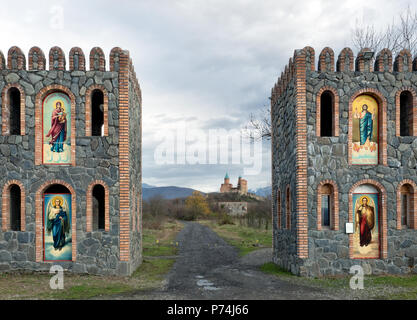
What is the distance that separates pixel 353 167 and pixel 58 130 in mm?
11130

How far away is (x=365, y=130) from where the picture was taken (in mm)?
12867

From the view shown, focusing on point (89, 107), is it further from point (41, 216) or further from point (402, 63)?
point (402, 63)

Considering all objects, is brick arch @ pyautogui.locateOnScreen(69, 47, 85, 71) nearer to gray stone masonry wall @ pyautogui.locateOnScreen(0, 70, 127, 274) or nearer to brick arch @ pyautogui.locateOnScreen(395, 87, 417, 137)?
gray stone masonry wall @ pyautogui.locateOnScreen(0, 70, 127, 274)

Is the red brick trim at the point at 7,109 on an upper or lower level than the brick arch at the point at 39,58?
lower

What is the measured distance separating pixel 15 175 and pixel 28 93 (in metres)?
3.09

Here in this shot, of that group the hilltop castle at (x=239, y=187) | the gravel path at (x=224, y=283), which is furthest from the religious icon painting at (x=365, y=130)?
the hilltop castle at (x=239, y=187)

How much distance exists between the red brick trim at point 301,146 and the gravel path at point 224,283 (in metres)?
1.94

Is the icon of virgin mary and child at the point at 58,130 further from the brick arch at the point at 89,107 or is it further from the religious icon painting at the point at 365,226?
the religious icon painting at the point at 365,226

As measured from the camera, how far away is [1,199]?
40.8 feet

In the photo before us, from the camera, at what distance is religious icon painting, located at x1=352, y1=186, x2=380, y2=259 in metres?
12.5

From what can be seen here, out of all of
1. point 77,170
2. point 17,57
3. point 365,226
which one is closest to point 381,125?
point 365,226

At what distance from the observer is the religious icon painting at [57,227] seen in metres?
12.5

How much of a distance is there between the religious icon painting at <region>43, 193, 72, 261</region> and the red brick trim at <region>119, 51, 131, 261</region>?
1.99 m
